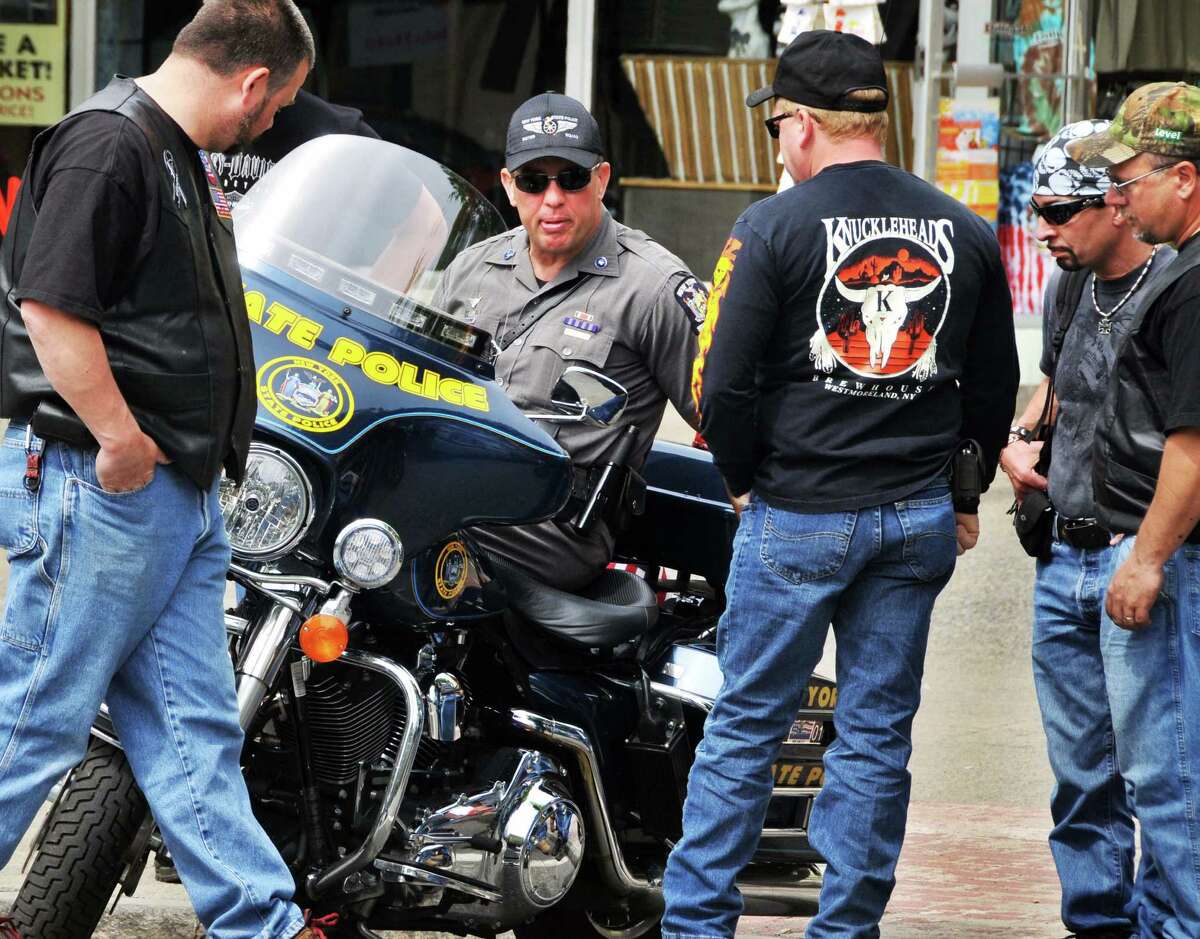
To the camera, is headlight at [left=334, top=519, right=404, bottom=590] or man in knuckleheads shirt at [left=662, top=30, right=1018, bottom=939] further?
man in knuckleheads shirt at [left=662, top=30, right=1018, bottom=939]

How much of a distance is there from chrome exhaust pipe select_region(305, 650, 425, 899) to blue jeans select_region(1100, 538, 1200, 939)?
145 centimetres

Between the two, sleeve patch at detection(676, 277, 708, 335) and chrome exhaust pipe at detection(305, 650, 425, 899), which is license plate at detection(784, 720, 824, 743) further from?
chrome exhaust pipe at detection(305, 650, 425, 899)

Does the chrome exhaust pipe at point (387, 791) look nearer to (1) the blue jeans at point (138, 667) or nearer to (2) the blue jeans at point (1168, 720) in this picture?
(1) the blue jeans at point (138, 667)

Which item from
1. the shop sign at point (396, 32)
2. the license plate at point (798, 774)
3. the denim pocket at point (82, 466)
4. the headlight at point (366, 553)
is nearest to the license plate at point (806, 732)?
the license plate at point (798, 774)

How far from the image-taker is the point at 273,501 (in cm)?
367

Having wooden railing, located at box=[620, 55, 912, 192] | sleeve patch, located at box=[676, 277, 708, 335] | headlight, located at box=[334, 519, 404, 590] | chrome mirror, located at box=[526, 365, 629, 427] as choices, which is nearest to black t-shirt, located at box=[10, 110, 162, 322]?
headlight, located at box=[334, 519, 404, 590]

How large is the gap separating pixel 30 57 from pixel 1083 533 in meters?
7.98

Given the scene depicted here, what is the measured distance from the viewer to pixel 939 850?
226 inches

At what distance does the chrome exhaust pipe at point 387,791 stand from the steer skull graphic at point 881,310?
3.69 feet

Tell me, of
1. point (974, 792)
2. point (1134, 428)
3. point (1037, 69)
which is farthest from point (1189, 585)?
point (1037, 69)

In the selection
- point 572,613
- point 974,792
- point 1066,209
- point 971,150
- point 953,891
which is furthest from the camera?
point 971,150

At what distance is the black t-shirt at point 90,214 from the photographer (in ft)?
10.6

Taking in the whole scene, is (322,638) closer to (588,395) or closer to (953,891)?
(588,395)

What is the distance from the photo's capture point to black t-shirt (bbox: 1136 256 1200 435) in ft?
12.0
